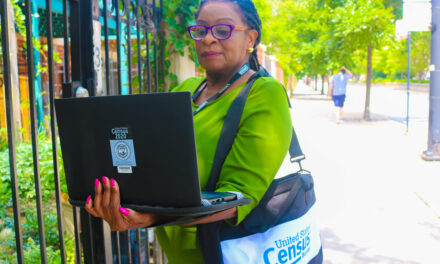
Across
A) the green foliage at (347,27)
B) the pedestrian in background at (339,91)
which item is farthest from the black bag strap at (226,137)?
the green foliage at (347,27)

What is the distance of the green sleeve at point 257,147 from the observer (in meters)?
1.55

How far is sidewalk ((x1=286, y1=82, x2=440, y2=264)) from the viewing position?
4.52 meters

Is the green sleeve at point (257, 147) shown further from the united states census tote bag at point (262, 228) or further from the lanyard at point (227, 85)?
the lanyard at point (227, 85)

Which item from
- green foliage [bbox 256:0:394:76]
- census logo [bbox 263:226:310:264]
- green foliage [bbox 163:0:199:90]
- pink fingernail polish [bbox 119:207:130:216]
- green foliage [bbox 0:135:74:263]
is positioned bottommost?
green foliage [bbox 0:135:74:263]

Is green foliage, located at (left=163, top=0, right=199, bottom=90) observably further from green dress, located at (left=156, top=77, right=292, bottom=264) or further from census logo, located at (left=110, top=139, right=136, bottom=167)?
census logo, located at (left=110, top=139, right=136, bottom=167)

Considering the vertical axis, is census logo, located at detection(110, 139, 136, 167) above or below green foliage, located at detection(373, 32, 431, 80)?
below

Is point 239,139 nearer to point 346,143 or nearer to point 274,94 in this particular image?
point 274,94

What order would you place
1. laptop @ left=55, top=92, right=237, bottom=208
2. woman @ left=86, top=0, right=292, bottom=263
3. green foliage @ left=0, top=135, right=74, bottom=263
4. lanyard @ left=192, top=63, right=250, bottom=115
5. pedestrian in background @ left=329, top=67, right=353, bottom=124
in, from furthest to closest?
1. pedestrian in background @ left=329, top=67, right=353, bottom=124
2. green foliage @ left=0, top=135, right=74, bottom=263
3. lanyard @ left=192, top=63, right=250, bottom=115
4. woman @ left=86, top=0, right=292, bottom=263
5. laptop @ left=55, top=92, right=237, bottom=208

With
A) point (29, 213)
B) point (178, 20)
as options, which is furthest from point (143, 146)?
point (29, 213)

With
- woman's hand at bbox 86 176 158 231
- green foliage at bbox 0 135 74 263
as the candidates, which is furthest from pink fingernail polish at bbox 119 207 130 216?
green foliage at bbox 0 135 74 263

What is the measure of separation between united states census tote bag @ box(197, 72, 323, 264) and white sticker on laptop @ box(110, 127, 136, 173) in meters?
0.33

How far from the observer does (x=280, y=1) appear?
3384cm

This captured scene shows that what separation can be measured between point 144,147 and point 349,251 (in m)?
3.62

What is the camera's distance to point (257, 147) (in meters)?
1.55
